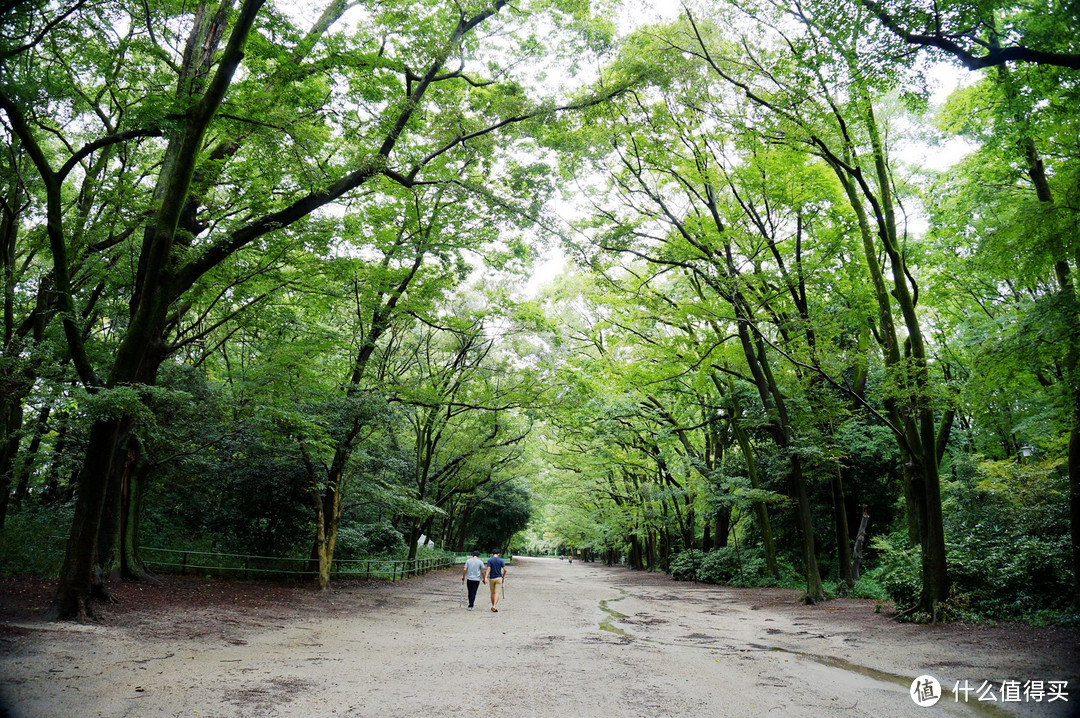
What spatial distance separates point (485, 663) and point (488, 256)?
32.7 ft

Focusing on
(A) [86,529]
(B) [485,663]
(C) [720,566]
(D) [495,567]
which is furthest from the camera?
(C) [720,566]

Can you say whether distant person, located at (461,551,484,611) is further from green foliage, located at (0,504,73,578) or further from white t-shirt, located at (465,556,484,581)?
green foliage, located at (0,504,73,578)

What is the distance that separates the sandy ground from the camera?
4992 mm

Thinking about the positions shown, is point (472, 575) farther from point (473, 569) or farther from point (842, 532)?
point (842, 532)

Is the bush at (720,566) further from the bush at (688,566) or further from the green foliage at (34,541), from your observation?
the green foliage at (34,541)

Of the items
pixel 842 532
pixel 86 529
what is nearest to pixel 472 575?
pixel 86 529

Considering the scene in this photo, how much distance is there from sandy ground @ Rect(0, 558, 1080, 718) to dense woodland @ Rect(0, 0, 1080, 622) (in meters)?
1.60

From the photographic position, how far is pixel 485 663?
6.91 m

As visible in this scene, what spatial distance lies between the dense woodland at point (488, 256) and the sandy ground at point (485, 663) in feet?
5.24

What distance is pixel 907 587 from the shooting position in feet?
36.0

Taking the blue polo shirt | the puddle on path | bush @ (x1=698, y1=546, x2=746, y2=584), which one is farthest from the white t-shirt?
bush @ (x1=698, y1=546, x2=746, y2=584)

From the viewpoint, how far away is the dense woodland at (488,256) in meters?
7.66

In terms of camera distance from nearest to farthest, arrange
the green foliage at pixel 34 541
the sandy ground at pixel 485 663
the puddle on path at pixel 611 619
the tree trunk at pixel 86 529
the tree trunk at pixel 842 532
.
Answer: the sandy ground at pixel 485 663
the tree trunk at pixel 86 529
the puddle on path at pixel 611 619
the green foliage at pixel 34 541
the tree trunk at pixel 842 532

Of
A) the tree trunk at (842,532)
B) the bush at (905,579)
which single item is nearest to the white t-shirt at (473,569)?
the bush at (905,579)
